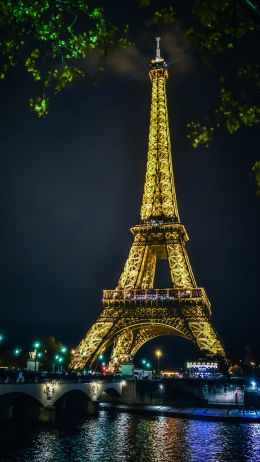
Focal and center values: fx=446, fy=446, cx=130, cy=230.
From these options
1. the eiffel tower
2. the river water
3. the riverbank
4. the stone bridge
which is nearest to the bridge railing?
the eiffel tower

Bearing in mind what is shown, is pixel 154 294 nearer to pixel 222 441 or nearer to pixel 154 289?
pixel 154 289

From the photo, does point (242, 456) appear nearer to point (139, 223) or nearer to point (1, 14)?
point (1, 14)

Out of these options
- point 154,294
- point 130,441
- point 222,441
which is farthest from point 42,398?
point 154,294

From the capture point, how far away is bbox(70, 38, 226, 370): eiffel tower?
188 ft

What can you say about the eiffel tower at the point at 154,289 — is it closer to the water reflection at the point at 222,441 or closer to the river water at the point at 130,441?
the water reflection at the point at 222,441

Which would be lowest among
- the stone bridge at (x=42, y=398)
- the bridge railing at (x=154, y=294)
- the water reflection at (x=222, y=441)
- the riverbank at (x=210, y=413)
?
the water reflection at (x=222, y=441)

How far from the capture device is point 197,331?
56.3 meters

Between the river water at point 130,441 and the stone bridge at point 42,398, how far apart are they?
1.63 meters

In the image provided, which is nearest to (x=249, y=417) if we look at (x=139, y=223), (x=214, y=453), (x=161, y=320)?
(x=214, y=453)

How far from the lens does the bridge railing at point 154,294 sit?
5994 cm

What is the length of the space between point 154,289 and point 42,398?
28.1 meters

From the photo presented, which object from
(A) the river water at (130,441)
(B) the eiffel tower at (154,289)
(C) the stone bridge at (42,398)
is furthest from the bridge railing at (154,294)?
(A) the river water at (130,441)

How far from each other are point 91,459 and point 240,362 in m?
98.2

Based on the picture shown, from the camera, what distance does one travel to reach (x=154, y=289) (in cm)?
6181
